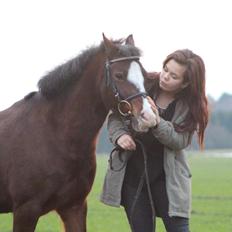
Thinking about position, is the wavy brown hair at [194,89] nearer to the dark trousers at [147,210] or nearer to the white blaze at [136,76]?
the white blaze at [136,76]

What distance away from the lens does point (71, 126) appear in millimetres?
6270

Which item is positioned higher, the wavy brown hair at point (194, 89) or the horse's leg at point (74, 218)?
the wavy brown hair at point (194, 89)

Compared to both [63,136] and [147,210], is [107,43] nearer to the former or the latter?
[63,136]

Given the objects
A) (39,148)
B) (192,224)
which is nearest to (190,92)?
(39,148)

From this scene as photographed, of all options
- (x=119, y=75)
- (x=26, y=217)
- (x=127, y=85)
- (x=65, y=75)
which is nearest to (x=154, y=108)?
(x=127, y=85)

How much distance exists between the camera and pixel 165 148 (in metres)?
5.81

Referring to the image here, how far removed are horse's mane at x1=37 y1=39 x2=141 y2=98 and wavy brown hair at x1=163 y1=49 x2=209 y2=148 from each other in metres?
0.91

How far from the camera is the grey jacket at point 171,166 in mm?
5605

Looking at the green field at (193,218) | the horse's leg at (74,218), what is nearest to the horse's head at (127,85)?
the horse's leg at (74,218)

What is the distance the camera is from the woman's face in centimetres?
570

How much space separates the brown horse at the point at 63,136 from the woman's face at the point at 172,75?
222 mm

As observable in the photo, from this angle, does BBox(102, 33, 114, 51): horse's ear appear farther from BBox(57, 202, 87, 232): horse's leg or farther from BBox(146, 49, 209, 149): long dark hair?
BBox(57, 202, 87, 232): horse's leg

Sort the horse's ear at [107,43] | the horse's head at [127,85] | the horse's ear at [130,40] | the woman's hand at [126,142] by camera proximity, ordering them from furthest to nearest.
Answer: the horse's ear at [130,40] → the horse's ear at [107,43] → the woman's hand at [126,142] → the horse's head at [127,85]

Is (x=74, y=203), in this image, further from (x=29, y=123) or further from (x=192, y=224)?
(x=192, y=224)
